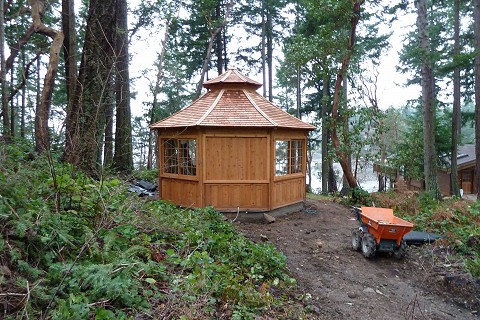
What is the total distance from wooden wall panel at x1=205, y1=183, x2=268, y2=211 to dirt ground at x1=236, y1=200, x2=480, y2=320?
3.70 feet

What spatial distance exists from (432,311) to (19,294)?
5.20 m

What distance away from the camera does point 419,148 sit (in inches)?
720

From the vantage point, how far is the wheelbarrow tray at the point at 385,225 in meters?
6.11

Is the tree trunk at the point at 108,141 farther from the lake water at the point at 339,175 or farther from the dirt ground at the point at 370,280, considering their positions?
the lake water at the point at 339,175

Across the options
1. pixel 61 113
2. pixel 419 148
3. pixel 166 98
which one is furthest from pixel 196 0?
pixel 61 113

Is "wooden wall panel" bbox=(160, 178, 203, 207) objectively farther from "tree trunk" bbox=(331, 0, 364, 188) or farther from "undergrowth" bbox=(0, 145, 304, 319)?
"tree trunk" bbox=(331, 0, 364, 188)

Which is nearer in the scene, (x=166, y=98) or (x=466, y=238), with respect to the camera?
(x=466, y=238)

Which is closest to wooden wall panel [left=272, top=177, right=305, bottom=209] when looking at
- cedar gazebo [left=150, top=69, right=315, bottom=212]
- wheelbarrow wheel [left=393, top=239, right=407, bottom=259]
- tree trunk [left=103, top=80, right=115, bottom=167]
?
cedar gazebo [left=150, top=69, right=315, bottom=212]

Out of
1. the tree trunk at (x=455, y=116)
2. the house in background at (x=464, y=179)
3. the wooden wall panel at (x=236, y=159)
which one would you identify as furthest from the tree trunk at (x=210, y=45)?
the house in background at (x=464, y=179)

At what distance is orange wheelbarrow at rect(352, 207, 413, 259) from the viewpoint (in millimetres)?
6152

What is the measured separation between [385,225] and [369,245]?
23.7 inches

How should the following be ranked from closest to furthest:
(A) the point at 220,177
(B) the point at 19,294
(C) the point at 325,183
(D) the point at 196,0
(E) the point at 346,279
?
1. (B) the point at 19,294
2. (E) the point at 346,279
3. (A) the point at 220,177
4. (D) the point at 196,0
5. (C) the point at 325,183

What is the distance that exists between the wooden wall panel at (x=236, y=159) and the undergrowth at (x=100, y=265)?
4.37 metres

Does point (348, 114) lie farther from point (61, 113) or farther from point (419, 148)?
point (61, 113)
